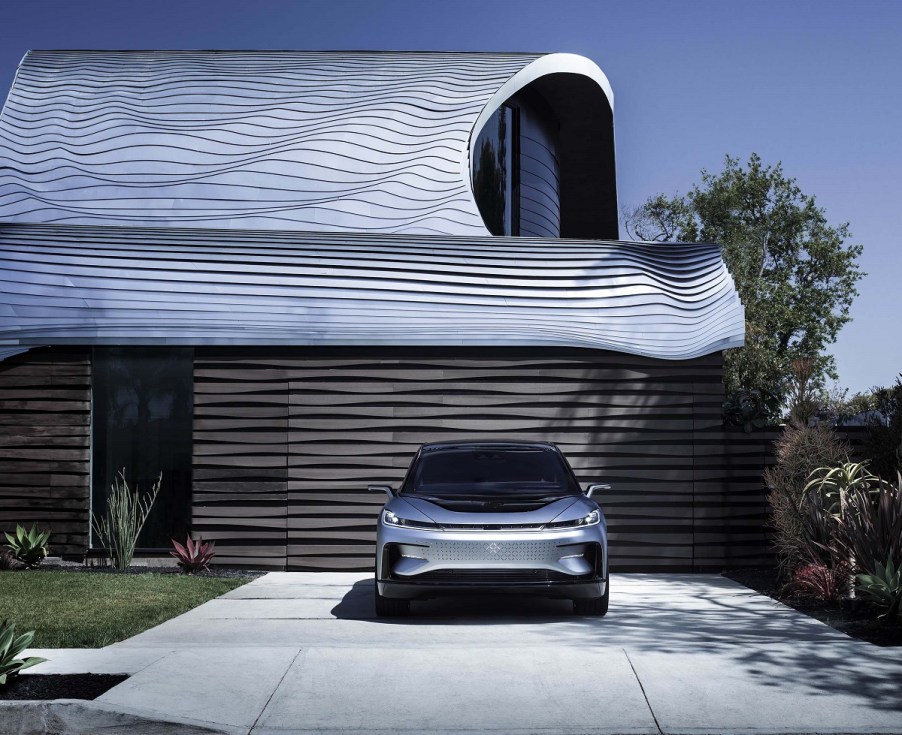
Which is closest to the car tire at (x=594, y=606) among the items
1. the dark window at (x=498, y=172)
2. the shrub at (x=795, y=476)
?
the shrub at (x=795, y=476)

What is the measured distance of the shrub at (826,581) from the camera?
29.9ft

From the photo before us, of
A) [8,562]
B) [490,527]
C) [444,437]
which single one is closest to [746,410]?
[444,437]

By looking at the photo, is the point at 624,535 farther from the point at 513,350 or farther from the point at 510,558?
the point at 510,558

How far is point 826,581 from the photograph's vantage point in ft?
30.1

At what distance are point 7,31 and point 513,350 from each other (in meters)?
22.5

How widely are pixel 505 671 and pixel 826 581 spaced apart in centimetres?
407

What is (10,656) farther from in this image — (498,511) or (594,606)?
(594,606)

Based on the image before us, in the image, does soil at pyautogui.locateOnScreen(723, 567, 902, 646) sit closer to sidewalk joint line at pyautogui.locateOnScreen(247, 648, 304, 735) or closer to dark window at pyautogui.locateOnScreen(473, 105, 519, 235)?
sidewalk joint line at pyautogui.locateOnScreen(247, 648, 304, 735)

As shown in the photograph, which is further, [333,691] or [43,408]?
[43,408]

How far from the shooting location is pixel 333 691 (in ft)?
19.5

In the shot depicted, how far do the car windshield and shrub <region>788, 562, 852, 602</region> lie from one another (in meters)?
2.28

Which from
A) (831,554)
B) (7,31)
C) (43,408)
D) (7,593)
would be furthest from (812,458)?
(7,31)

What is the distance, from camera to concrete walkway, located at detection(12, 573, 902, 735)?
5.35 m

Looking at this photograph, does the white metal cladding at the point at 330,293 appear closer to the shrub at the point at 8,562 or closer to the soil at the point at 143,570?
the shrub at the point at 8,562
